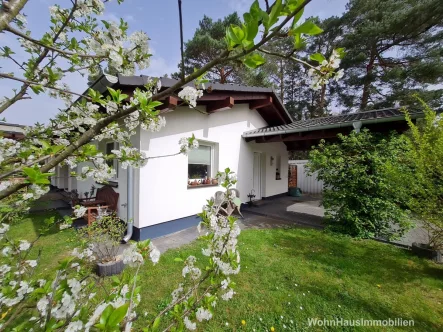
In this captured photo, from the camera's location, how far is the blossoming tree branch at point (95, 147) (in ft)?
2.22

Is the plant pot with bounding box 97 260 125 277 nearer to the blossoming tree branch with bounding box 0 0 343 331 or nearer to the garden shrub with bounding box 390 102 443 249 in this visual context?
the blossoming tree branch with bounding box 0 0 343 331

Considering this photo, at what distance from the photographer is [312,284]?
2.80m

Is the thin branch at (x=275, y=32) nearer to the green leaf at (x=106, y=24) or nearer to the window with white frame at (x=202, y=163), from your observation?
the green leaf at (x=106, y=24)

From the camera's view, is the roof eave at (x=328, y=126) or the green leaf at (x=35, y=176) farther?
the roof eave at (x=328, y=126)

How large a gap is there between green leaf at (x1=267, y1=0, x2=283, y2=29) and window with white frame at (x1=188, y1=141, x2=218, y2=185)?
4.73 metres

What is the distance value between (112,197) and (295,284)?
177 inches

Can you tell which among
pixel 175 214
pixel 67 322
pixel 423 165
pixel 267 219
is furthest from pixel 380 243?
pixel 67 322

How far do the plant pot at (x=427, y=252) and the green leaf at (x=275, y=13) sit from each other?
533 cm

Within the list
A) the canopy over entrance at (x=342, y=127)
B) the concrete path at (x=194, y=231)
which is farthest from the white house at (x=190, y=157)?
the canopy over entrance at (x=342, y=127)

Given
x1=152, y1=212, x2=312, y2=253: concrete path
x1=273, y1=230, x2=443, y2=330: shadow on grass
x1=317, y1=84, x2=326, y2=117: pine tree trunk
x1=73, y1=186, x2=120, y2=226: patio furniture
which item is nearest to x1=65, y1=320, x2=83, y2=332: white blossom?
x1=273, y1=230, x2=443, y2=330: shadow on grass

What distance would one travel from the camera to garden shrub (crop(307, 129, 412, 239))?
4.38 m

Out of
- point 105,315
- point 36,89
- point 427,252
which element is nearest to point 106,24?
point 36,89

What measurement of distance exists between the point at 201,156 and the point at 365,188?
14.6 ft

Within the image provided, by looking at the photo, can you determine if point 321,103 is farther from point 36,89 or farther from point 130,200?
point 36,89
